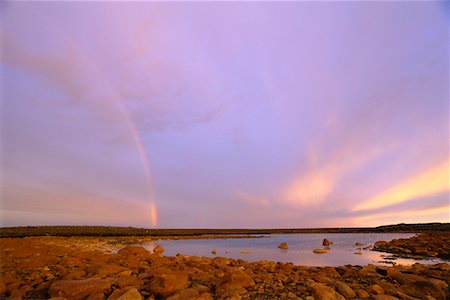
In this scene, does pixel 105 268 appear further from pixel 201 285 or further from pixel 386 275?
pixel 386 275

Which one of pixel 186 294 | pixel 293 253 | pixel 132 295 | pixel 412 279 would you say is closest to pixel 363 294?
pixel 412 279

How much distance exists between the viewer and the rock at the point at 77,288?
8.79 meters

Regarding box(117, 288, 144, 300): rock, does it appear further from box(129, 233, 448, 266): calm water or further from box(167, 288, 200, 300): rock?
box(129, 233, 448, 266): calm water

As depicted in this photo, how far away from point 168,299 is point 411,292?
794 centimetres

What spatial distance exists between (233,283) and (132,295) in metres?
3.29

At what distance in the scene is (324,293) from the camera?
27.9 ft

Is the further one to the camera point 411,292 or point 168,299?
point 411,292

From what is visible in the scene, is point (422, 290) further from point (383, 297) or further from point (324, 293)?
point (324, 293)

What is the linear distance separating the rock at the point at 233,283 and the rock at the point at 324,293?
7.01 ft

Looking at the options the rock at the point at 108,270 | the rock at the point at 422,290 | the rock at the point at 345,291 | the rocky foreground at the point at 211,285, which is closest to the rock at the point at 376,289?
the rocky foreground at the point at 211,285

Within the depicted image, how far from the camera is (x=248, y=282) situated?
9.59m

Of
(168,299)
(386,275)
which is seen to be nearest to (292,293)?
(168,299)

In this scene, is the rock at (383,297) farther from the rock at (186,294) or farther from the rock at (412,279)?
the rock at (186,294)

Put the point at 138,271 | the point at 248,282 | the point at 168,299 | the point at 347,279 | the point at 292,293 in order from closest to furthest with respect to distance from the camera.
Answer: the point at 168,299 < the point at 292,293 < the point at 248,282 < the point at 347,279 < the point at 138,271
